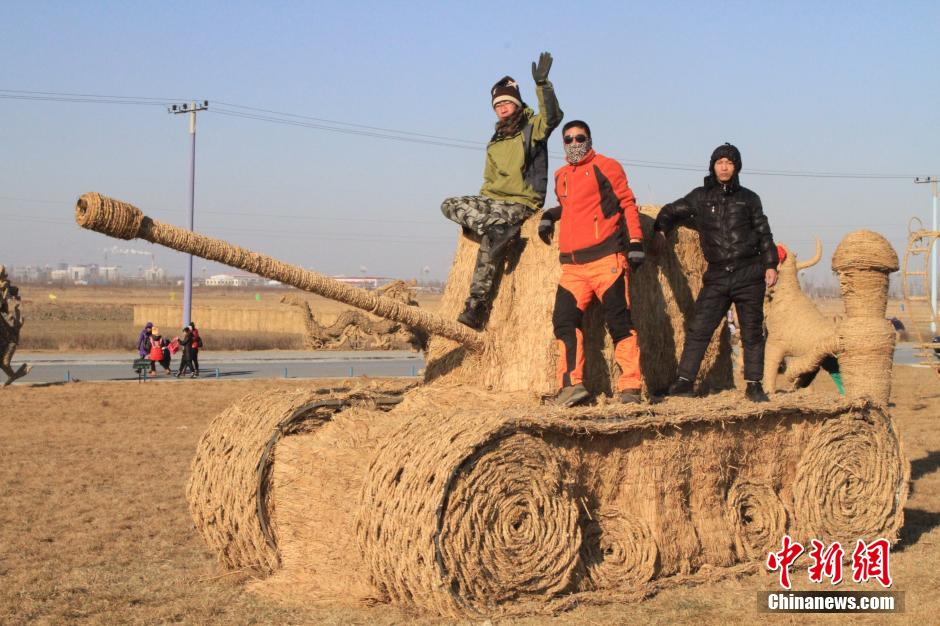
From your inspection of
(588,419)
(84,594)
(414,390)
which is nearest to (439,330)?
(414,390)

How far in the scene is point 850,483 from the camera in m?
7.76

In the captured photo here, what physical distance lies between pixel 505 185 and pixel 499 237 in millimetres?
596

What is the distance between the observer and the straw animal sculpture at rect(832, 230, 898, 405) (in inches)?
430

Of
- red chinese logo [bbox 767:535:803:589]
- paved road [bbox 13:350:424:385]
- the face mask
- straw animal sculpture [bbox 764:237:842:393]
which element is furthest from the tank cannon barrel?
paved road [bbox 13:350:424:385]

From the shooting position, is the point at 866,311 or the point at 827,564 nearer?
the point at 827,564

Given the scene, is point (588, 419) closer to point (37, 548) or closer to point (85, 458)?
point (37, 548)

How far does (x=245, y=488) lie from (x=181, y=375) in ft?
63.0

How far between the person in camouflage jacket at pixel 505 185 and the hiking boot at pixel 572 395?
94 centimetres

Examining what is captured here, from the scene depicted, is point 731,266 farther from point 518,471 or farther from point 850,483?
point 518,471

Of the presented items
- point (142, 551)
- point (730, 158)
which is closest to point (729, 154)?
point (730, 158)

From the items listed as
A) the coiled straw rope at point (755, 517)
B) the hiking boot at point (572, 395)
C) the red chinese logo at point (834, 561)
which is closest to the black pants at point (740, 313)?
the coiled straw rope at point (755, 517)

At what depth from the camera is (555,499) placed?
6172 mm

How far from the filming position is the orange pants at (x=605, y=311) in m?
7.09

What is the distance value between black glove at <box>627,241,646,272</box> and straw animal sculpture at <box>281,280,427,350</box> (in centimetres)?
2833
